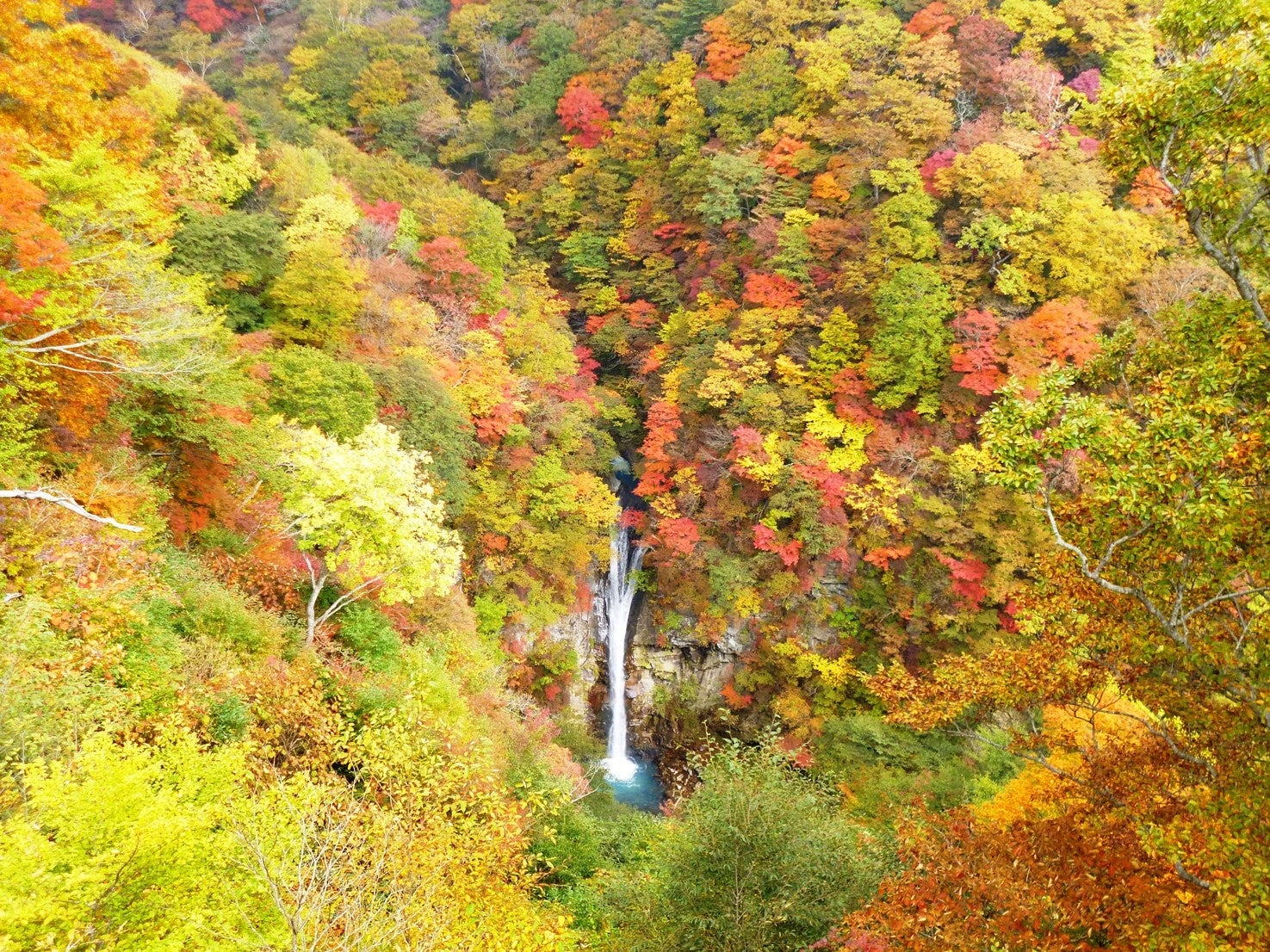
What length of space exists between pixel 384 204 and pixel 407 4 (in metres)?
23.3

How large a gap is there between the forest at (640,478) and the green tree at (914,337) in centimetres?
14

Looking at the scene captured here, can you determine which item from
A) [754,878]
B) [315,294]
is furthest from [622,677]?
[315,294]

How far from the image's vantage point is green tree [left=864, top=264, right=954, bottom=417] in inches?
730

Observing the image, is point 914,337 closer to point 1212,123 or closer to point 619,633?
point 619,633

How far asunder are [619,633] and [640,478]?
19.7 feet

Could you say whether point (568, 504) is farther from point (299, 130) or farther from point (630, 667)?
point (299, 130)

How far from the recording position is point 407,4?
38.0 meters

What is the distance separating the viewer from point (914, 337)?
18.7 m

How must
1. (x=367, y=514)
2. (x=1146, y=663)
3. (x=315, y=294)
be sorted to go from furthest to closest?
(x=315, y=294), (x=367, y=514), (x=1146, y=663)

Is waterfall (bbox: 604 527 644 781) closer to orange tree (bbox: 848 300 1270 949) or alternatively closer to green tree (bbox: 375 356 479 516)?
green tree (bbox: 375 356 479 516)

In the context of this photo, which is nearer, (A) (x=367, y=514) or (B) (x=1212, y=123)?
(B) (x=1212, y=123)

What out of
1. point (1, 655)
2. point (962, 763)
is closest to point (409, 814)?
point (1, 655)

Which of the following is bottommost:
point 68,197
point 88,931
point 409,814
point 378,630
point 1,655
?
point 378,630

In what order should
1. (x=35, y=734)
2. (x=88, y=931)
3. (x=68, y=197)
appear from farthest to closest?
1. (x=68, y=197)
2. (x=35, y=734)
3. (x=88, y=931)
